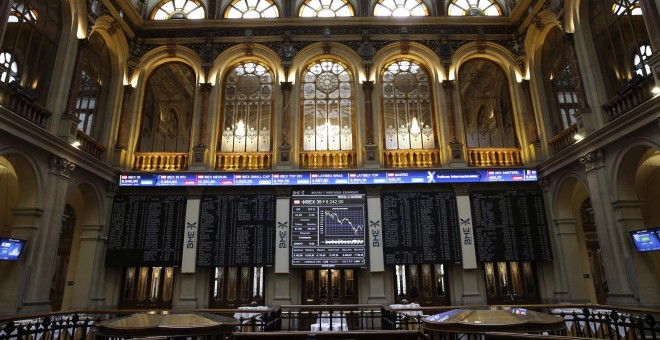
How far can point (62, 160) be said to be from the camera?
11.1m

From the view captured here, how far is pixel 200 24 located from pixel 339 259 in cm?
1065

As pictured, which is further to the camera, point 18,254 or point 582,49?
point 582,49

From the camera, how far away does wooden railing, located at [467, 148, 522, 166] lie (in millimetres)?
14289

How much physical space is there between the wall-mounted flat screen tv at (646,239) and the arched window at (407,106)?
6774 mm

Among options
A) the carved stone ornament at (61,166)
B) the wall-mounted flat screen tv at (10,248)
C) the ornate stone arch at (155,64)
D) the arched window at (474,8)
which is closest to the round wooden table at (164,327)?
the wall-mounted flat screen tv at (10,248)

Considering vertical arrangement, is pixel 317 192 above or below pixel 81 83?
below

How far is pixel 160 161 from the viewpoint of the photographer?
14414 mm

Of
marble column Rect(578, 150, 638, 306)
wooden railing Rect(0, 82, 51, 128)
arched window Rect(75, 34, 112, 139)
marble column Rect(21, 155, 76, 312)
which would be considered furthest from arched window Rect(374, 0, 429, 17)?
marble column Rect(21, 155, 76, 312)

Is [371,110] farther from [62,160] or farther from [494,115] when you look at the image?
[62,160]

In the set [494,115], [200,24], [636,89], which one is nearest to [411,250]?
[494,115]

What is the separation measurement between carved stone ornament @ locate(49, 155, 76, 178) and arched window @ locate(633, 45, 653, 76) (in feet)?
53.0

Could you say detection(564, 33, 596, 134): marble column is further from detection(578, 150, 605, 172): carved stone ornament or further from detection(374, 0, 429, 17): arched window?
detection(374, 0, 429, 17): arched window

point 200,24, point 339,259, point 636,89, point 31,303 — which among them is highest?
point 200,24

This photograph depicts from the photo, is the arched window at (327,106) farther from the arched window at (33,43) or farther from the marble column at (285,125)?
the arched window at (33,43)
